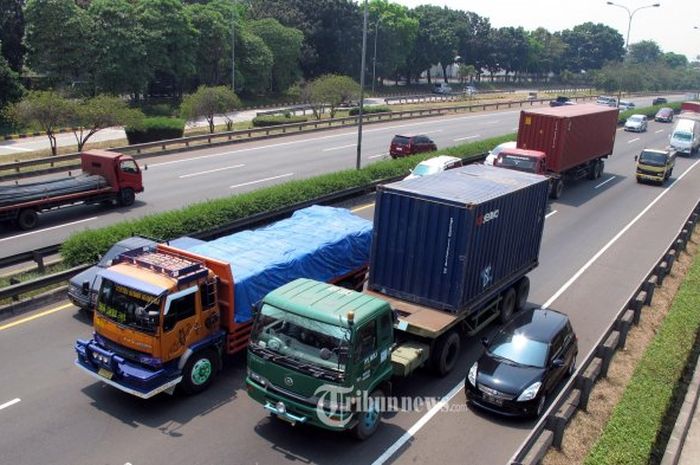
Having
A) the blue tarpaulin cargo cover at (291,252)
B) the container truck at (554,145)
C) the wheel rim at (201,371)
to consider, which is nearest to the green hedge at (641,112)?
the container truck at (554,145)

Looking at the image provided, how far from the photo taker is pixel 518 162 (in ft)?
86.4

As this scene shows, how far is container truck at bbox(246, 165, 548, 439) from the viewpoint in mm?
9367

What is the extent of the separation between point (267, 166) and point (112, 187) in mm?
10658

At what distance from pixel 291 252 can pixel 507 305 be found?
5.54 metres

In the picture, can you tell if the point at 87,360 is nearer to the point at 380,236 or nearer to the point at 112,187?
the point at 380,236

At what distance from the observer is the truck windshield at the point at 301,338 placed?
364 inches

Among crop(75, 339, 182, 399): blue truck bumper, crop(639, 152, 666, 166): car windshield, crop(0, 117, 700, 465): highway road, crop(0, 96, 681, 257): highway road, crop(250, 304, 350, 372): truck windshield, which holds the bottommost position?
crop(0, 96, 681, 257): highway road

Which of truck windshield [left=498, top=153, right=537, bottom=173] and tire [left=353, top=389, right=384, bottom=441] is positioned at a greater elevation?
truck windshield [left=498, top=153, right=537, bottom=173]

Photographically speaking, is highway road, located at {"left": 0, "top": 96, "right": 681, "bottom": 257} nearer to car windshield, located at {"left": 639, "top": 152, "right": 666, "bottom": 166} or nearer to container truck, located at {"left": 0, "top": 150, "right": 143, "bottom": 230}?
container truck, located at {"left": 0, "top": 150, "right": 143, "bottom": 230}

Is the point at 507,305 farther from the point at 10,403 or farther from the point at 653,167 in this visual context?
the point at 653,167

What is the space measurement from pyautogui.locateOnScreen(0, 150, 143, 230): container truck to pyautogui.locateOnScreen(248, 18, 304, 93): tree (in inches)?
2069

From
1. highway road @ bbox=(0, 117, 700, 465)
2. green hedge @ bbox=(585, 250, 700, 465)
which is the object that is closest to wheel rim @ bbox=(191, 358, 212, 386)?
highway road @ bbox=(0, 117, 700, 465)

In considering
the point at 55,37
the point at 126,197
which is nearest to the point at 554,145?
the point at 126,197

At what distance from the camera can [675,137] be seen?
4522 centimetres
